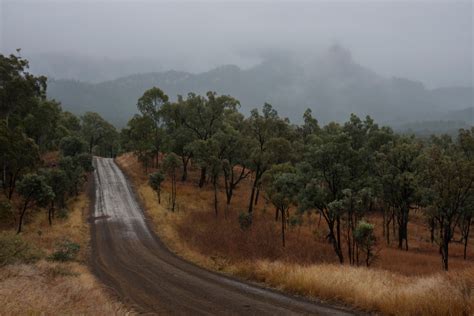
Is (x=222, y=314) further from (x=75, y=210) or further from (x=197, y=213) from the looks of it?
(x=75, y=210)

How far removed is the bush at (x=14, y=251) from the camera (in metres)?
13.1

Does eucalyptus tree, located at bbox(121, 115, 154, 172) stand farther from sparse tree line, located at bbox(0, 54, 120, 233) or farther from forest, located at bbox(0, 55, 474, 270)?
sparse tree line, located at bbox(0, 54, 120, 233)

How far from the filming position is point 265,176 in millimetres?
37406

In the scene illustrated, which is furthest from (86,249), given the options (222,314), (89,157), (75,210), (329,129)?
(329,129)

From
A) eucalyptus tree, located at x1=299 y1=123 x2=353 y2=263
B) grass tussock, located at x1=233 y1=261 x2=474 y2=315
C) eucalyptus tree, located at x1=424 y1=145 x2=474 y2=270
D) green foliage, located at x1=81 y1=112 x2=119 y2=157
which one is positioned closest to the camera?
grass tussock, located at x1=233 y1=261 x2=474 y2=315

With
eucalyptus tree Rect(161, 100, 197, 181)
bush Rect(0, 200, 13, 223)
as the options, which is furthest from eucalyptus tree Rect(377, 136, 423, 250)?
bush Rect(0, 200, 13, 223)

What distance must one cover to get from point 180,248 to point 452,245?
36.7 metres

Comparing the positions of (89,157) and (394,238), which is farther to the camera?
(89,157)

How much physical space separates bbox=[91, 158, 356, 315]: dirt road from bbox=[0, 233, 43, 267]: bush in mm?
3469

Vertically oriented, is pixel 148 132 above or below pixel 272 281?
above

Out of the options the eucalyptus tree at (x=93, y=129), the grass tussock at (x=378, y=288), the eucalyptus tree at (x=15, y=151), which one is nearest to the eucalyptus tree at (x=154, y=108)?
the eucalyptus tree at (x=15, y=151)

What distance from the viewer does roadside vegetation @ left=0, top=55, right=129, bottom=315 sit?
8.77m

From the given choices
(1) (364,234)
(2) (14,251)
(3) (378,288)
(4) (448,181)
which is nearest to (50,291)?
(2) (14,251)

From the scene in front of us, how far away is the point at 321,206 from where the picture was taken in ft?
78.0
